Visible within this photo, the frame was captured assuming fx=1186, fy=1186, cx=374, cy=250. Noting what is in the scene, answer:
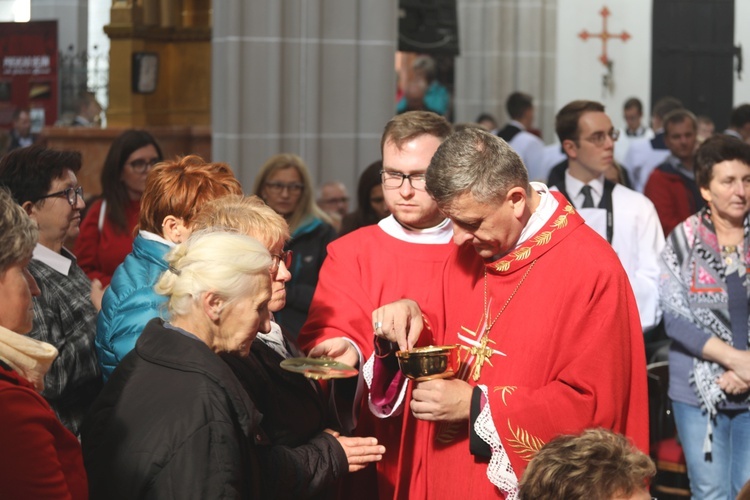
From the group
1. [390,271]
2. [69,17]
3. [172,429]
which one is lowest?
[172,429]

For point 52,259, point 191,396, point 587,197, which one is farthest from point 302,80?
point 191,396

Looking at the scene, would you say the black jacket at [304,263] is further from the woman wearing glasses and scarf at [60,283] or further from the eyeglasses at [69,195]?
the eyeglasses at [69,195]

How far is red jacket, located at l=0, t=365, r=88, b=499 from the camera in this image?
2.50 meters

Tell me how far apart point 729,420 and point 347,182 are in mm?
3541

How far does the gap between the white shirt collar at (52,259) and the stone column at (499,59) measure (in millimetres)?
11855

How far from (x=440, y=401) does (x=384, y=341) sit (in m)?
0.35

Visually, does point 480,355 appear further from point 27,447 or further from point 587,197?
point 587,197

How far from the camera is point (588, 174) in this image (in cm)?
560

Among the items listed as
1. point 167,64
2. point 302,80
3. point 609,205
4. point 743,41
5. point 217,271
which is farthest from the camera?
point 743,41

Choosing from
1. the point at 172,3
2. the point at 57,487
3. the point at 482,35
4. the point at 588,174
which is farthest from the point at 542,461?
the point at 482,35

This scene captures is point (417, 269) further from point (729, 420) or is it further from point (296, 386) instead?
point (729, 420)

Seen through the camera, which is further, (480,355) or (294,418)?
(480,355)

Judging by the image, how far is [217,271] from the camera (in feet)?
9.12

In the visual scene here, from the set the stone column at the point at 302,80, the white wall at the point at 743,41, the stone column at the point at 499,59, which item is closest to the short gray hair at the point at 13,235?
the stone column at the point at 302,80
